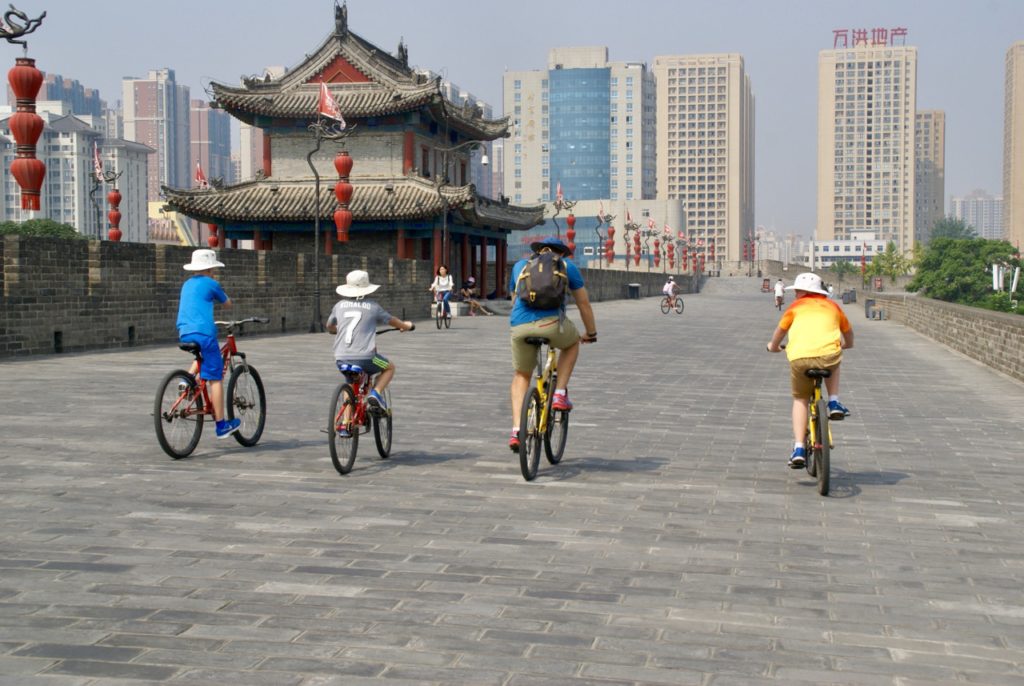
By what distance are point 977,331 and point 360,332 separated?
16718 mm

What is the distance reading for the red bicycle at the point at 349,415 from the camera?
7871 mm

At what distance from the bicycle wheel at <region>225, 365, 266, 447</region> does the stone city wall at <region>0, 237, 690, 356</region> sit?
11.1m

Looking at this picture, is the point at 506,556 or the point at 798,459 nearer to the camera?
the point at 506,556

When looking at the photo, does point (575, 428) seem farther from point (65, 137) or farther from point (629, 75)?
point (629, 75)

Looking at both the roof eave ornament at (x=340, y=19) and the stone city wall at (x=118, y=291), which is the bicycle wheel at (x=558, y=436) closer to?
the stone city wall at (x=118, y=291)

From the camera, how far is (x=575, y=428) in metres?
10.8

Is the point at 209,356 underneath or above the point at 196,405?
above

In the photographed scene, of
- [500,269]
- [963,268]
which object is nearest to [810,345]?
[500,269]

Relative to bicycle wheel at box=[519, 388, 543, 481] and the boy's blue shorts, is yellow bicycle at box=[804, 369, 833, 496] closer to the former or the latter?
bicycle wheel at box=[519, 388, 543, 481]

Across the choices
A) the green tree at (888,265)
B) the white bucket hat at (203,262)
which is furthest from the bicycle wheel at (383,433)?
the green tree at (888,265)

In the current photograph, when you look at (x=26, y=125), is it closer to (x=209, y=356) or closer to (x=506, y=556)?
(x=209, y=356)

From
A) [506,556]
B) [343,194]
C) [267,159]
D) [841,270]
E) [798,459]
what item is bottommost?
[506,556]

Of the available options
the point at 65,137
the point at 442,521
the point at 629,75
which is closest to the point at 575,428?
the point at 442,521

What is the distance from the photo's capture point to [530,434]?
7.84 metres
